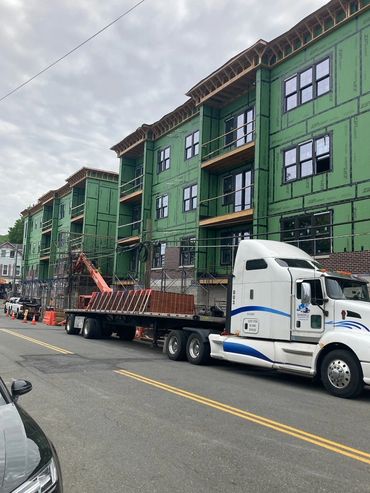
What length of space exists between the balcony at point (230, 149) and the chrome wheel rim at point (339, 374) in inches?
538

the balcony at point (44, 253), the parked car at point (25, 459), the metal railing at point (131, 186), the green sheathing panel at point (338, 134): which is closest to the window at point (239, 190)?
the green sheathing panel at point (338, 134)

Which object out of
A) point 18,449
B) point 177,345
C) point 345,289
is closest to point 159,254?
point 177,345

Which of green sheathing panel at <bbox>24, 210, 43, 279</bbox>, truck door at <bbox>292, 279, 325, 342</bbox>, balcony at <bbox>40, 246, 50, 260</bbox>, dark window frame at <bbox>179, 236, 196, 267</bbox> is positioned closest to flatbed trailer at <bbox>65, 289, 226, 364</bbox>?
truck door at <bbox>292, 279, 325, 342</bbox>

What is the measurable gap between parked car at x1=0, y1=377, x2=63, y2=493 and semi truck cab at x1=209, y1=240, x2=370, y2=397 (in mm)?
7442

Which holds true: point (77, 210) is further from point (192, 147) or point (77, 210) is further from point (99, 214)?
point (192, 147)

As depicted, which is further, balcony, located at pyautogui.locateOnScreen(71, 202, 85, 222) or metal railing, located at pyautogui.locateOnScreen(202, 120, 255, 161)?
balcony, located at pyautogui.locateOnScreen(71, 202, 85, 222)

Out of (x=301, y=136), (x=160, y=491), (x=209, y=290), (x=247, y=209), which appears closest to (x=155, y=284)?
(x=209, y=290)

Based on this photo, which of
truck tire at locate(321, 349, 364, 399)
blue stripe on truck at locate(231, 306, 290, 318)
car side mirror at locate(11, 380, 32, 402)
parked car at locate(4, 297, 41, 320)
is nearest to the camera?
car side mirror at locate(11, 380, 32, 402)

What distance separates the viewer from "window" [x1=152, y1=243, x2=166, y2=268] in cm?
2957

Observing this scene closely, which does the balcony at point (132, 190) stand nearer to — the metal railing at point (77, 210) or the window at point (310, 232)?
the metal railing at point (77, 210)

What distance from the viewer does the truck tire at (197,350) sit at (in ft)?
45.5

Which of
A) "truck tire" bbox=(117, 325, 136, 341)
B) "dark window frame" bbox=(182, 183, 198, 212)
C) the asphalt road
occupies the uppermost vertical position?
"dark window frame" bbox=(182, 183, 198, 212)

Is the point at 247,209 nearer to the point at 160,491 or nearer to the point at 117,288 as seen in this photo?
the point at 117,288

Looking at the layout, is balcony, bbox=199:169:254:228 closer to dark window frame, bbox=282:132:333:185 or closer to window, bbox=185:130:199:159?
dark window frame, bbox=282:132:333:185
